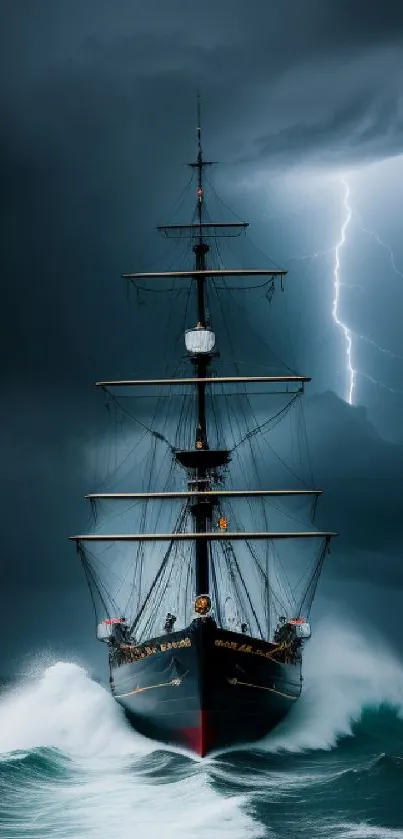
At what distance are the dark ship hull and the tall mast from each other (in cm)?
557

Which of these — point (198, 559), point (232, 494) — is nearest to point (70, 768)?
point (198, 559)

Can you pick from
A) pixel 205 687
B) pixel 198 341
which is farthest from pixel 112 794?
pixel 198 341

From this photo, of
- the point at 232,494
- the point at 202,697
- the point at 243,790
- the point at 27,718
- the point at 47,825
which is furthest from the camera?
the point at 27,718

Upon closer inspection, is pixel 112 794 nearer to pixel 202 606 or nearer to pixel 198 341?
pixel 202 606

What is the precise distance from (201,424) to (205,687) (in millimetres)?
18972

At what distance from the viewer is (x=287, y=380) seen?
6556 centimetres

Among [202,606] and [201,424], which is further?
[201,424]

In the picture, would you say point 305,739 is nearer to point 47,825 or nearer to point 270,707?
point 270,707

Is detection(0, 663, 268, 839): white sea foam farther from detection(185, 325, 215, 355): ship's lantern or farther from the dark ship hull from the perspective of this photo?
detection(185, 325, 215, 355): ship's lantern

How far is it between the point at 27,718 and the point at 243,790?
84.7 feet

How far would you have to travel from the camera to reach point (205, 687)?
5025cm

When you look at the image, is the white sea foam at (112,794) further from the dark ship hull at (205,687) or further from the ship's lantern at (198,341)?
the ship's lantern at (198,341)

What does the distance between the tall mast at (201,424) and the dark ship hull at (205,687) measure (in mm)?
5568

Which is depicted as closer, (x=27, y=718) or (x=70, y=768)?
(x=70, y=768)
